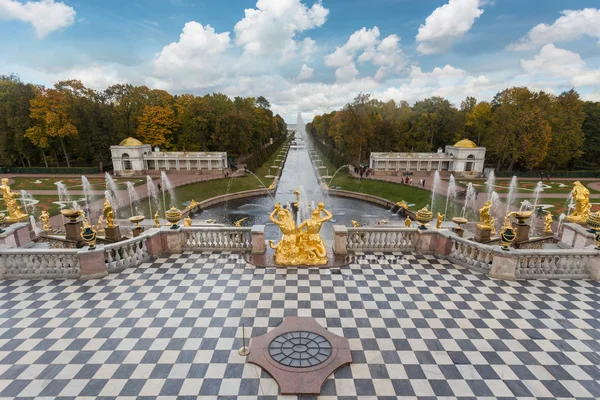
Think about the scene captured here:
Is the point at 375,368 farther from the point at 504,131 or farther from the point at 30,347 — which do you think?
the point at 504,131

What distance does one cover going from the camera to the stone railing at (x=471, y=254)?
12.1 m

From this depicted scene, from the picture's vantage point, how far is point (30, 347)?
8055 millimetres

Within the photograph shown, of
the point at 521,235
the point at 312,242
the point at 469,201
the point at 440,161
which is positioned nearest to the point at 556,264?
the point at 521,235

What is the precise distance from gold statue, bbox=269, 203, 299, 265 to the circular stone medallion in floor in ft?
14.4

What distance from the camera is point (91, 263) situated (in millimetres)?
11367

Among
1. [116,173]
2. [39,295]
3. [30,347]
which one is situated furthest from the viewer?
[116,173]

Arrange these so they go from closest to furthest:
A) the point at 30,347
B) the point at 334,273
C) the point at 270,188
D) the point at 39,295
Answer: the point at 30,347
the point at 39,295
the point at 334,273
the point at 270,188

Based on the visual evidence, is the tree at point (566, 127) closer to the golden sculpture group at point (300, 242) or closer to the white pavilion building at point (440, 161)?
the white pavilion building at point (440, 161)

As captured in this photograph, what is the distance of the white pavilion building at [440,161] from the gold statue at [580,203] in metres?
42.7

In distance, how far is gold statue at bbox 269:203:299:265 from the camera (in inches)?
497

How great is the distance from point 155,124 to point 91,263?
53774mm

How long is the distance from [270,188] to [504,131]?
38.6m

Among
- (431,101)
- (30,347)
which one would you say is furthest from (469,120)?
(30,347)

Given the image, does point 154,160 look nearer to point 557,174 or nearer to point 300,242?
point 300,242
